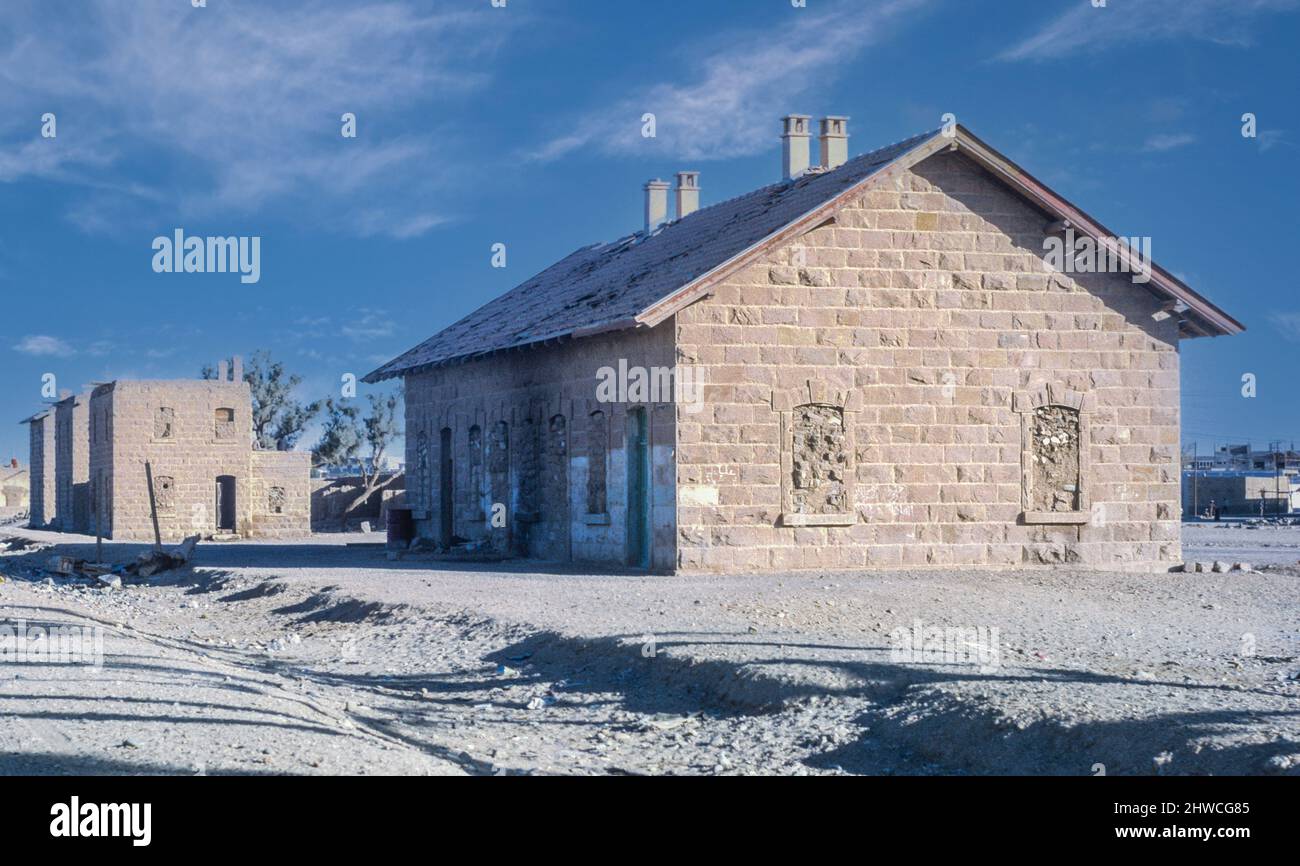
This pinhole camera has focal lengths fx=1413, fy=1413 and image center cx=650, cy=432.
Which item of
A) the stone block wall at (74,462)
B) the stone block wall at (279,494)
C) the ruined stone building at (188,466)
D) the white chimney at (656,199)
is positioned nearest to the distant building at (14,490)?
the stone block wall at (74,462)

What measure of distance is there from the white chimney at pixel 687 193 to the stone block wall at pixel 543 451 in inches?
257

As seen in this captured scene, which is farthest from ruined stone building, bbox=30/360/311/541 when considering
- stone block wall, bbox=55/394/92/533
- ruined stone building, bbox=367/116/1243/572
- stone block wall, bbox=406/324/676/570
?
ruined stone building, bbox=367/116/1243/572

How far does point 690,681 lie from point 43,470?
53.5 metres

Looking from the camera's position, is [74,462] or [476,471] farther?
[74,462]

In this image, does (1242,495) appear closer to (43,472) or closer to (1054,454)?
(1054,454)

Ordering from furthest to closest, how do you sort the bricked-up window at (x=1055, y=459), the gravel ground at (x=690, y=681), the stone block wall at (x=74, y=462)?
1. the stone block wall at (x=74, y=462)
2. the bricked-up window at (x=1055, y=459)
3. the gravel ground at (x=690, y=681)

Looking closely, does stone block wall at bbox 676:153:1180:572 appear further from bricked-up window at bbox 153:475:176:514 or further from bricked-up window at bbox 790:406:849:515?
bricked-up window at bbox 153:475:176:514

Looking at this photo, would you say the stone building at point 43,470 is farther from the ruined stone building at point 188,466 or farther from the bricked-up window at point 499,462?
the bricked-up window at point 499,462

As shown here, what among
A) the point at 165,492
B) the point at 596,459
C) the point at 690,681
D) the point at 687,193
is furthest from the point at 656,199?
the point at 690,681

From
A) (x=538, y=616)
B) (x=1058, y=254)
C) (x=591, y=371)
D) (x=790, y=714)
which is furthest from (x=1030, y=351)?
(x=790, y=714)

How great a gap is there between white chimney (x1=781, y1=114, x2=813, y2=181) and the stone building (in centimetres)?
4036

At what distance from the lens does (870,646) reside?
1303 centimetres

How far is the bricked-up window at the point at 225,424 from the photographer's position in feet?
142

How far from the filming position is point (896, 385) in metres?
21.2
